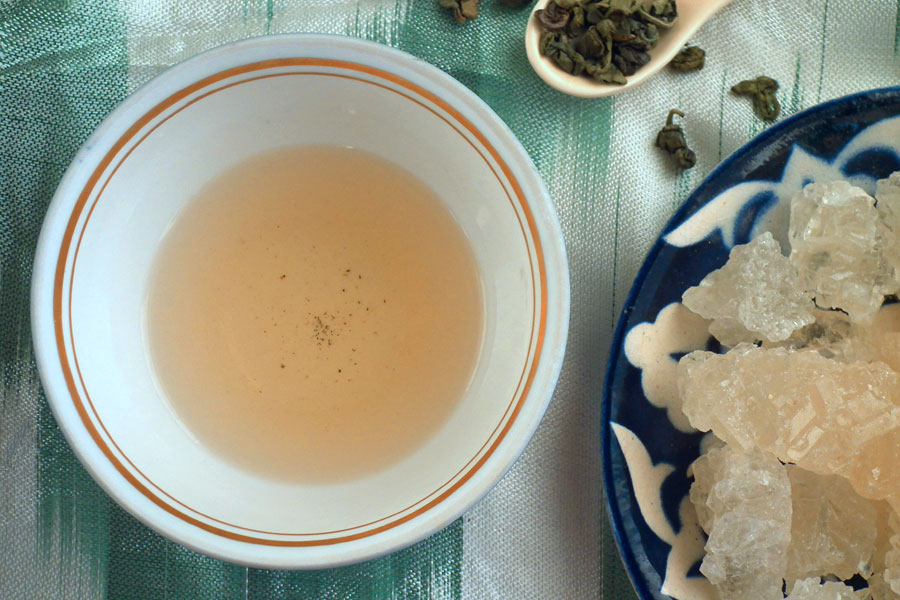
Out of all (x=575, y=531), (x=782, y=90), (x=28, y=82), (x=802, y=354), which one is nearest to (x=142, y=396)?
(x=28, y=82)

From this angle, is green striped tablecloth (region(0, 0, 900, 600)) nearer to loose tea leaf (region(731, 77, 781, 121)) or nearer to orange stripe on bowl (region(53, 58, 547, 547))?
loose tea leaf (region(731, 77, 781, 121))

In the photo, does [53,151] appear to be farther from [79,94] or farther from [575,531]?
[575,531]

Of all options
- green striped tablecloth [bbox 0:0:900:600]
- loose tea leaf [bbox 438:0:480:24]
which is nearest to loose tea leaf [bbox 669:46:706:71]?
green striped tablecloth [bbox 0:0:900:600]

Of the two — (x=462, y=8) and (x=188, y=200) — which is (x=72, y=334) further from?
(x=462, y=8)

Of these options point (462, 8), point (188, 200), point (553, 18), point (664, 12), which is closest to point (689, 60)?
point (664, 12)

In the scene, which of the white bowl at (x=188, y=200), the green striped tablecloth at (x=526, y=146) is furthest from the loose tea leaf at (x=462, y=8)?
the white bowl at (x=188, y=200)
